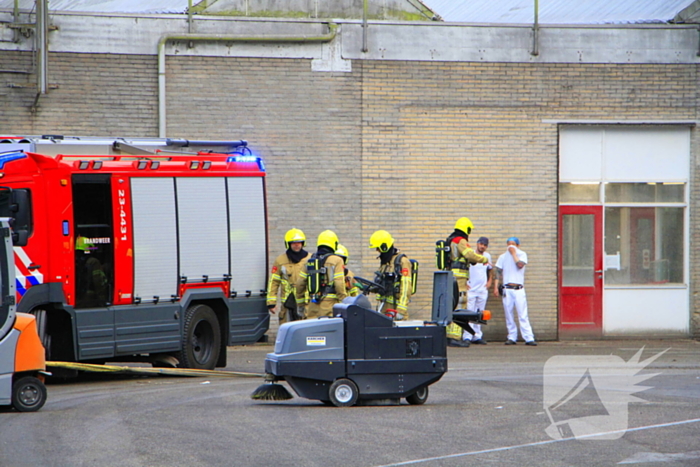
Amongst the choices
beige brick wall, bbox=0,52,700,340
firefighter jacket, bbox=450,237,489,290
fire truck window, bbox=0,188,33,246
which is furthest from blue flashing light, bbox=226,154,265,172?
firefighter jacket, bbox=450,237,489,290

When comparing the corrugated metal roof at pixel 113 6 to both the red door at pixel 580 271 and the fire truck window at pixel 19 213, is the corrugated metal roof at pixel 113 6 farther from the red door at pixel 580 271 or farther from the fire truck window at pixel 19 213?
the red door at pixel 580 271

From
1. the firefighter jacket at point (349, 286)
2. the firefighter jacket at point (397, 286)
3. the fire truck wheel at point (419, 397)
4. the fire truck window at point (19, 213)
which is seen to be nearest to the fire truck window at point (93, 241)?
the fire truck window at point (19, 213)

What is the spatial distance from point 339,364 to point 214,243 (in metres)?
4.19

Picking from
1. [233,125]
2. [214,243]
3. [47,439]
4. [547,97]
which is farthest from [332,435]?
[547,97]

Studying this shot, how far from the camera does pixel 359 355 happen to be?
32.7 ft

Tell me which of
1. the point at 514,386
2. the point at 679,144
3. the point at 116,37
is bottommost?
the point at 514,386

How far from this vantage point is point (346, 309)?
9.95 meters

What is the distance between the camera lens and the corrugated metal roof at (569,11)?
65.1 ft

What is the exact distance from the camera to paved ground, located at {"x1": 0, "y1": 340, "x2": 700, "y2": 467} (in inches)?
298

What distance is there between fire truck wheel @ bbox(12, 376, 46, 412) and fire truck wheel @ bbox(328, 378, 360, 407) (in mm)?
2797

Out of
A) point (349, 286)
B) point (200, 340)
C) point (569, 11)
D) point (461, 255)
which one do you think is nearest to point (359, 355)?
point (349, 286)

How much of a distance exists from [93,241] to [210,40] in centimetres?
661

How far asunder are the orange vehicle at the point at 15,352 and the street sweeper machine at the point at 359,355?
2.26m

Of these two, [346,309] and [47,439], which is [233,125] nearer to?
[346,309]
